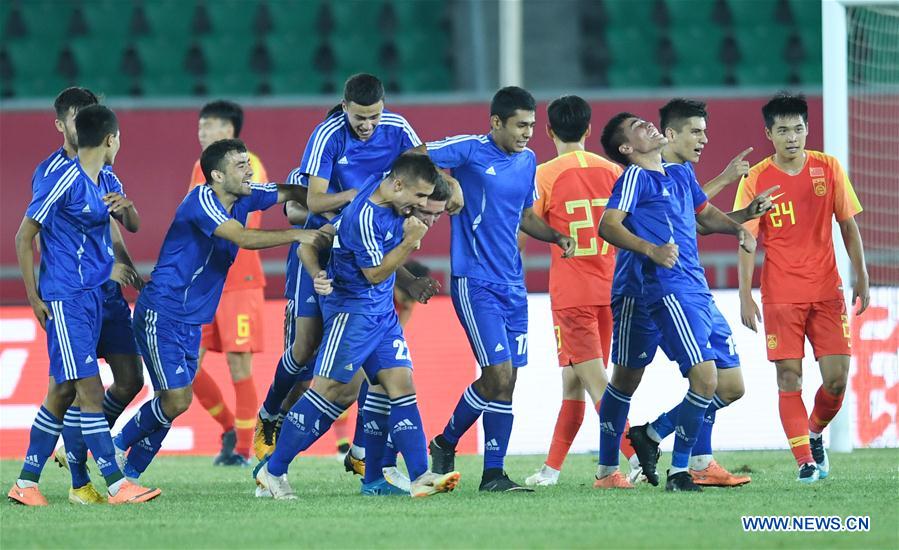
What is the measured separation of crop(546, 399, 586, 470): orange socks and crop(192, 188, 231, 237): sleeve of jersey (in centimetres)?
229

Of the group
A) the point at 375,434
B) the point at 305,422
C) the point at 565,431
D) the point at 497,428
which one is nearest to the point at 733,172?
the point at 565,431

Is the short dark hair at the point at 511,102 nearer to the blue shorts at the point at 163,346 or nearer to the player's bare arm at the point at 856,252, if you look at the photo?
the blue shorts at the point at 163,346

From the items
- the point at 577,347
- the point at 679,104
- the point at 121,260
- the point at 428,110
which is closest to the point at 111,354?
the point at 121,260

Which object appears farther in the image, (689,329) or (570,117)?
(570,117)

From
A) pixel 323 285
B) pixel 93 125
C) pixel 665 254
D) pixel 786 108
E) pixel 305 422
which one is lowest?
pixel 305 422

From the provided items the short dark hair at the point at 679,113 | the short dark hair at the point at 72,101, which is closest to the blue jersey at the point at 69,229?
the short dark hair at the point at 72,101

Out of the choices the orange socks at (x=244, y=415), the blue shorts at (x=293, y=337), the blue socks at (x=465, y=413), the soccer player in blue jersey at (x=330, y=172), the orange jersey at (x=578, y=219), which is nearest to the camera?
the soccer player in blue jersey at (x=330, y=172)

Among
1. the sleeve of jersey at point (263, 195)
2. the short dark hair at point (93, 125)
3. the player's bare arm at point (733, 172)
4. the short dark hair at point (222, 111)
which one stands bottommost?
the sleeve of jersey at point (263, 195)

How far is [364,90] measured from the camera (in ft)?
23.9

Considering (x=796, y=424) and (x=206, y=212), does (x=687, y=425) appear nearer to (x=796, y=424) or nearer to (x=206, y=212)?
(x=796, y=424)

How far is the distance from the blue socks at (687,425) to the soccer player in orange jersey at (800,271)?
1048 millimetres

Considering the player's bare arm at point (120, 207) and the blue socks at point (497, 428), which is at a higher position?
the player's bare arm at point (120, 207)

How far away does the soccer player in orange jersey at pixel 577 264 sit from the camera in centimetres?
827

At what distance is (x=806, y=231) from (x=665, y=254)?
1493 millimetres
